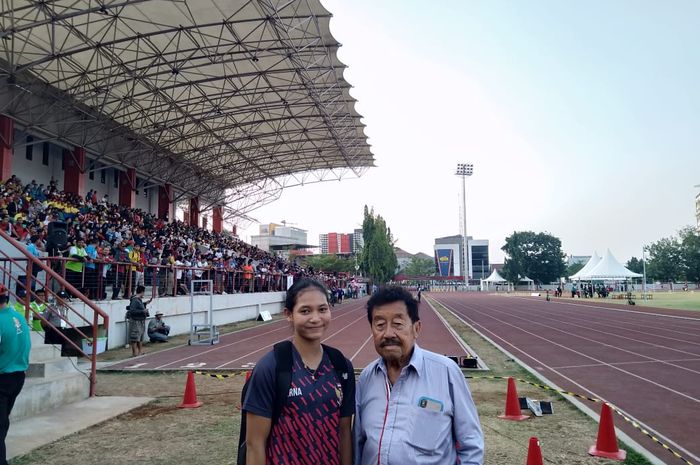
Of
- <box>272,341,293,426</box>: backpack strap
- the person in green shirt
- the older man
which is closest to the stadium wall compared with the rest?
the person in green shirt

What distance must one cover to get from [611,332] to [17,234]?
19.3 m

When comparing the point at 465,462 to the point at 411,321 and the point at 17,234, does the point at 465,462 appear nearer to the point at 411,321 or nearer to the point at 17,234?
the point at 411,321

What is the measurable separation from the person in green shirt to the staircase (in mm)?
2393

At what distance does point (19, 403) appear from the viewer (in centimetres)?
672

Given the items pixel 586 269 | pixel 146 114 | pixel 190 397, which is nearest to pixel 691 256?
pixel 586 269

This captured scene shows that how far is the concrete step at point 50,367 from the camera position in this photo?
7426mm

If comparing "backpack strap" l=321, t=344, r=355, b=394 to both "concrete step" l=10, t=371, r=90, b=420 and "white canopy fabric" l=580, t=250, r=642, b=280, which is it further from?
"white canopy fabric" l=580, t=250, r=642, b=280

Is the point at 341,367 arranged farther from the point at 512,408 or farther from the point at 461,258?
the point at 461,258

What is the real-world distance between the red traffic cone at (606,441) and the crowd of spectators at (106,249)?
10020 millimetres

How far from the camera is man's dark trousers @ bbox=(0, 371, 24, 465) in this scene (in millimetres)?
4496

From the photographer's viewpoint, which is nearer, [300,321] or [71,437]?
[300,321]

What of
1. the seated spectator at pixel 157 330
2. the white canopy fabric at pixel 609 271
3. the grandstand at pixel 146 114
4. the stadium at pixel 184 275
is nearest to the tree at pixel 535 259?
the white canopy fabric at pixel 609 271

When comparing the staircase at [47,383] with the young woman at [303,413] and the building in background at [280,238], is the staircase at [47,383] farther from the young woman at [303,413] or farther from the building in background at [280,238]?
the building in background at [280,238]

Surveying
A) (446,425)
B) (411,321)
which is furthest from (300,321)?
(446,425)
